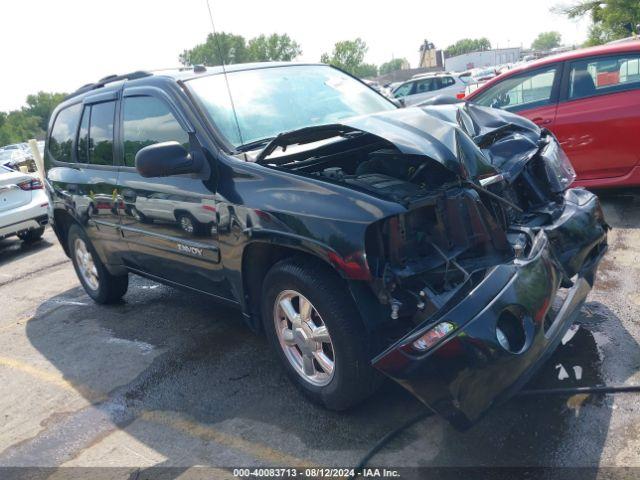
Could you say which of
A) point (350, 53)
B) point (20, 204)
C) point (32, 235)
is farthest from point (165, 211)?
point (350, 53)

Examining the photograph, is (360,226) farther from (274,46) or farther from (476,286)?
(274,46)

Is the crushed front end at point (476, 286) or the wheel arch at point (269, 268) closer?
the crushed front end at point (476, 286)

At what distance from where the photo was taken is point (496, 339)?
2438 millimetres

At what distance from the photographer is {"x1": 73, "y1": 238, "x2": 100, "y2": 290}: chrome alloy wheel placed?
18.2 feet

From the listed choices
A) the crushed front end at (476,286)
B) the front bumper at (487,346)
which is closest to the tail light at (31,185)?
the crushed front end at (476,286)

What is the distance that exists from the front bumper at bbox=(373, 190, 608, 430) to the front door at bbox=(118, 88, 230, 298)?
1.58 m

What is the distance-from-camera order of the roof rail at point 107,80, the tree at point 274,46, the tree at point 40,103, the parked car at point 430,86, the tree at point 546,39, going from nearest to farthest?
the roof rail at point 107,80, the parked car at point 430,86, the tree at point 274,46, the tree at point 40,103, the tree at point 546,39

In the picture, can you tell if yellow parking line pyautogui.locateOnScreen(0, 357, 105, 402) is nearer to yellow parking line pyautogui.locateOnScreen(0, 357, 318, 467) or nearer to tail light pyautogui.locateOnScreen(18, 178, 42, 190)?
yellow parking line pyautogui.locateOnScreen(0, 357, 318, 467)

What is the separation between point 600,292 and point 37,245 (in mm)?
8220

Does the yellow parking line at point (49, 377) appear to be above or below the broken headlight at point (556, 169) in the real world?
below

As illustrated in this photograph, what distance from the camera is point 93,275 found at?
5.62 metres

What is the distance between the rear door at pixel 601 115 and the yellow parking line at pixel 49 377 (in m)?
5.12

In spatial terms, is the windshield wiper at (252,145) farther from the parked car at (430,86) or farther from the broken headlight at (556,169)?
the parked car at (430,86)

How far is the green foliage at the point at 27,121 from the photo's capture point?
88562 mm
